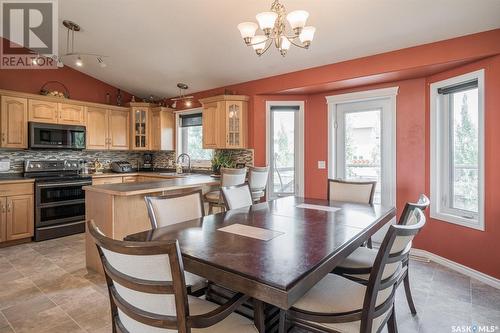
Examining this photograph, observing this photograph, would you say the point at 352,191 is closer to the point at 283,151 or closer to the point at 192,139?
the point at 283,151

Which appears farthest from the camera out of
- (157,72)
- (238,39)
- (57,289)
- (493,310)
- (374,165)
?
(157,72)

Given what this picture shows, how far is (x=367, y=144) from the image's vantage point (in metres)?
3.90

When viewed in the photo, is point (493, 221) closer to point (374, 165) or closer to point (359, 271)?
point (374, 165)

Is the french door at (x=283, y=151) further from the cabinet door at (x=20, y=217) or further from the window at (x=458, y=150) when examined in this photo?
the cabinet door at (x=20, y=217)

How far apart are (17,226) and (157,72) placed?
3129 mm

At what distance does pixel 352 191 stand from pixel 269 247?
184cm

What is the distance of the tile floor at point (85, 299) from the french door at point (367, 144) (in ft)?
3.62

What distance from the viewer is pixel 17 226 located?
3.94 metres

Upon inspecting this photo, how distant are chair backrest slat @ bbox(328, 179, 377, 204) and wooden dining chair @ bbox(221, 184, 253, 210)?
0.99 m

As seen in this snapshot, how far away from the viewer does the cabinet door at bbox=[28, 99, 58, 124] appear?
4332 millimetres

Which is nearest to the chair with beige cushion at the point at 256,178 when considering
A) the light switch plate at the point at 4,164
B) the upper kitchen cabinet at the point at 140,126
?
the upper kitchen cabinet at the point at 140,126

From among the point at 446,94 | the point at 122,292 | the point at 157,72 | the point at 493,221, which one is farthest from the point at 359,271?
the point at 157,72

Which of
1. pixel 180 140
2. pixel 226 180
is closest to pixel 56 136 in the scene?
pixel 180 140

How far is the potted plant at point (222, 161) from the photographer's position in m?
4.84
